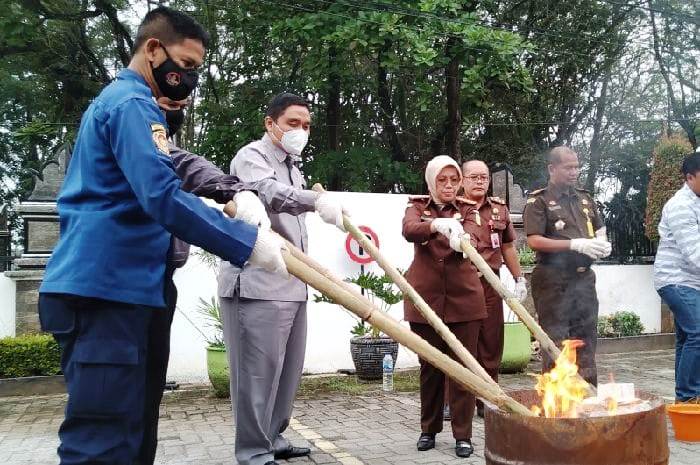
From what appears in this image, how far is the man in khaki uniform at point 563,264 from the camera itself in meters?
5.05

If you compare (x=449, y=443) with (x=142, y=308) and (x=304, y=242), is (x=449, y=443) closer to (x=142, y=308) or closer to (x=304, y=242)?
(x=304, y=242)

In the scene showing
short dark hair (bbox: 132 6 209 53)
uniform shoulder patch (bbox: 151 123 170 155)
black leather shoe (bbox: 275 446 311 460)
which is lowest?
black leather shoe (bbox: 275 446 311 460)

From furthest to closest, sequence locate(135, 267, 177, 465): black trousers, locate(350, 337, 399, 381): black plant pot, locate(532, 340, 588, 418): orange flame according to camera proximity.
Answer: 1. locate(350, 337, 399, 381): black plant pot
2. locate(532, 340, 588, 418): orange flame
3. locate(135, 267, 177, 465): black trousers

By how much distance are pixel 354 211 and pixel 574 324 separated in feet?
11.2

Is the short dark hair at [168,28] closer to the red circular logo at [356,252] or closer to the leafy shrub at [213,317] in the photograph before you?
the leafy shrub at [213,317]

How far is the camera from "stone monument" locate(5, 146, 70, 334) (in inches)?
283

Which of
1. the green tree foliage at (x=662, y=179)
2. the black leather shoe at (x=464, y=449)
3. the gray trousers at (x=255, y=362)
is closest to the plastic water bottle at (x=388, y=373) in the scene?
the black leather shoe at (x=464, y=449)

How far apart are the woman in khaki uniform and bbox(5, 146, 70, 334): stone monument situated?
4.73 m

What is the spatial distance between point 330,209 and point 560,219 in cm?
237

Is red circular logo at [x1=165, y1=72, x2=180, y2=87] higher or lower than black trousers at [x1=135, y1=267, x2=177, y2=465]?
higher

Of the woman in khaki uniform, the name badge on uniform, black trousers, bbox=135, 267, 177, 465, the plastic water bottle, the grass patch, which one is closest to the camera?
black trousers, bbox=135, 267, 177, 465

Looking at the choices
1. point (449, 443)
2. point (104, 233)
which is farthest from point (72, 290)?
point (449, 443)

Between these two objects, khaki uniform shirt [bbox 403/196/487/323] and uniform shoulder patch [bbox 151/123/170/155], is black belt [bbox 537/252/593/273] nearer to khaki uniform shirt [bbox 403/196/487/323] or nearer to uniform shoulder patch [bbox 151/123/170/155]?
khaki uniform shirt [bbox 403/196/487/323]

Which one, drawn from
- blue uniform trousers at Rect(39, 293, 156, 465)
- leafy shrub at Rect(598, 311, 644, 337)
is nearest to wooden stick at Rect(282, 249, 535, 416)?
blue uniform trousers at Rect(39, 293, 156, 465)
